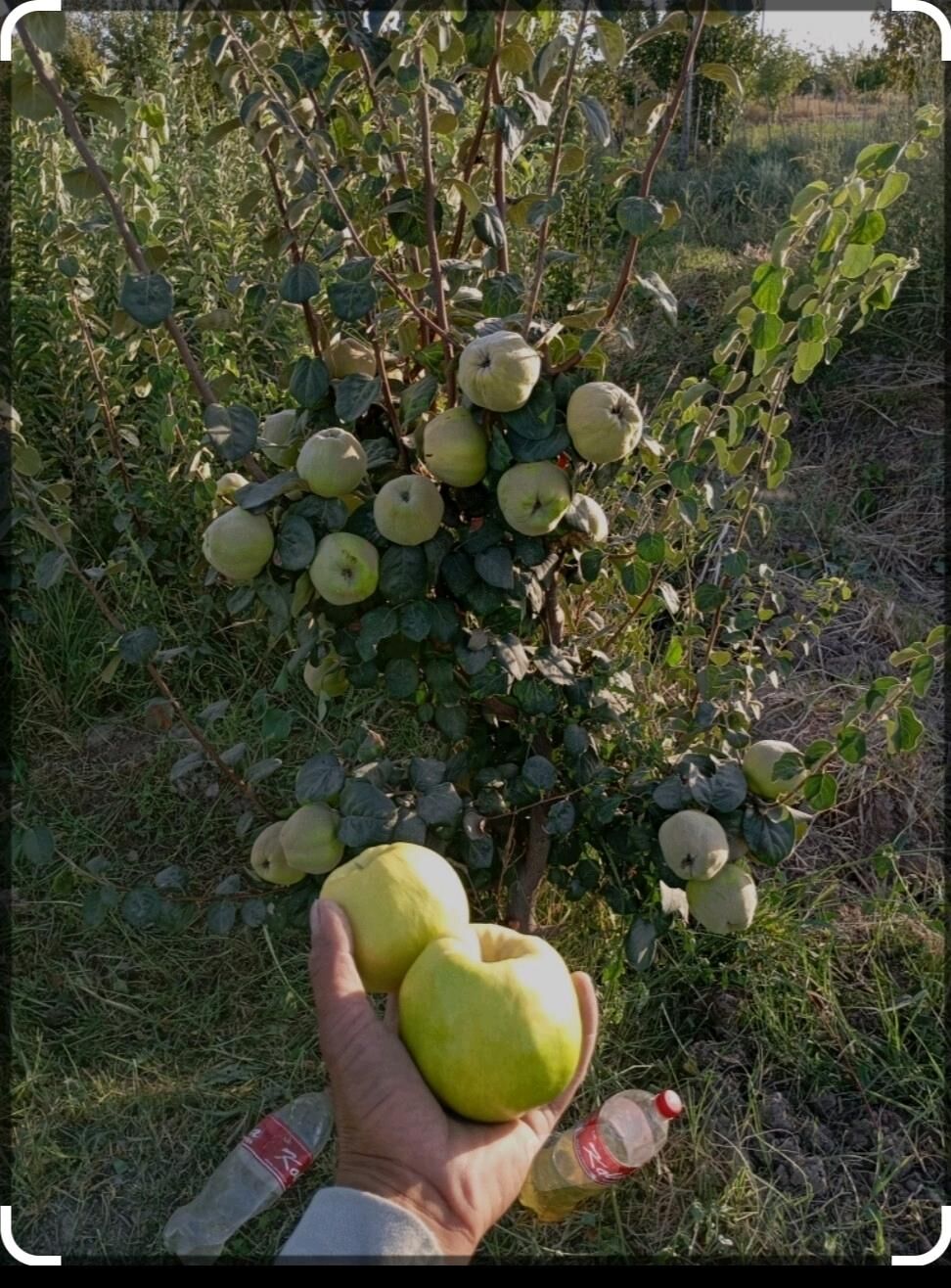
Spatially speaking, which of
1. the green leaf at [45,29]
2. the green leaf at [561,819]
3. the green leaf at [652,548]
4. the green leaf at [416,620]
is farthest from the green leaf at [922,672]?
the green leaf at [45,29]

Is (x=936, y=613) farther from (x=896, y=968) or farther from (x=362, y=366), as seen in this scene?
(x=362, y=366)

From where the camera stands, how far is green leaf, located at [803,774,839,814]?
1.75 m

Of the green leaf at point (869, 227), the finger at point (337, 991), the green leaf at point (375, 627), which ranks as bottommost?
the finger at point (337, 991)

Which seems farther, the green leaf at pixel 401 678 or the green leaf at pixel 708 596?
the green leaf at pixel 708 596

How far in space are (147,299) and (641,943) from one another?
1.40 m

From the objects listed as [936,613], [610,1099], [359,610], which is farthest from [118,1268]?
[936,613]

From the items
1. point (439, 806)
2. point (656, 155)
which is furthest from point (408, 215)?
point (439, 806)

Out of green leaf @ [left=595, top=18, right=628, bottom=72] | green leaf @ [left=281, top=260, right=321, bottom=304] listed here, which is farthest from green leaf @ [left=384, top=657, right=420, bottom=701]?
green leaf @ [left=595, top=18, right=628, bottom=72]

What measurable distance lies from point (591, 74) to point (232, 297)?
165 centimetres

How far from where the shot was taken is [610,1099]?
2.07 metres

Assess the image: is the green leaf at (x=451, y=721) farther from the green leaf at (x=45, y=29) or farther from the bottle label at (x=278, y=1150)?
the green leaf at (x=45, y=29)

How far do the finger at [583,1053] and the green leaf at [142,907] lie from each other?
80 cm

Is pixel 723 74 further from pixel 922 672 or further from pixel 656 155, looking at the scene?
pixel 922 672

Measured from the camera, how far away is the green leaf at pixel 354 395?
165 centimetres
